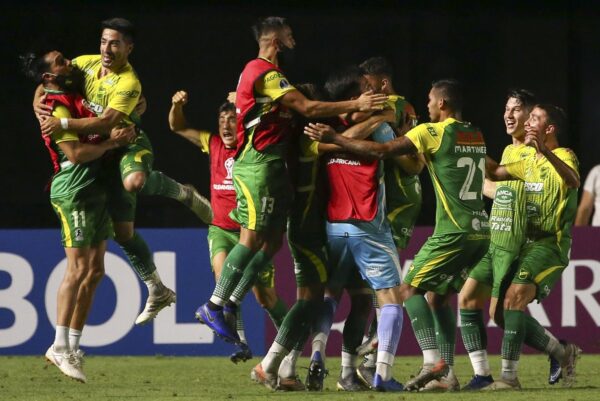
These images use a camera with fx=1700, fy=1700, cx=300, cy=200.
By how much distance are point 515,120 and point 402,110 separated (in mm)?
788

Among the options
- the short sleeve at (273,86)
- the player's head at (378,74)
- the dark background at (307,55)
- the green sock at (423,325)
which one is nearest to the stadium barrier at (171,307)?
the dark background at (307,55)

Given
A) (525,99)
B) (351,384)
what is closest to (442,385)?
(351,384)

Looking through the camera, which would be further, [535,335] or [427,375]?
[535,335]

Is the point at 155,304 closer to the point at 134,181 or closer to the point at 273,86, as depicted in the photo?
the point at 134,181

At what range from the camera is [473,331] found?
37.5ft

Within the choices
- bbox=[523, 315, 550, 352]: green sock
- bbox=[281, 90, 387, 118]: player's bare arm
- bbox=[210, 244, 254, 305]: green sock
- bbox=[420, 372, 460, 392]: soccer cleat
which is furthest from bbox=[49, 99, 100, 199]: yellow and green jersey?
bbox=[523, 315, 550, 352]: green sock

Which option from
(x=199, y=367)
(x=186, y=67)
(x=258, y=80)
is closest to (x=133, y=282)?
(x=199, y=367)

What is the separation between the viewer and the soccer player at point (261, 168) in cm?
1080

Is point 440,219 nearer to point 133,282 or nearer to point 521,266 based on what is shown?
point 521,266

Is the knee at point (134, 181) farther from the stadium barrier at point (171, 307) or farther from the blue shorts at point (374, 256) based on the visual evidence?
the stadium barrier at point (171, 307)

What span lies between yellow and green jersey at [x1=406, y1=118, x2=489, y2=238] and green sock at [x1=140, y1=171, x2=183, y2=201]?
242 centimetres

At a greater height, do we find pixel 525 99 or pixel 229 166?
pixel 525 99

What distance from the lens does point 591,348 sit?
1467 cm

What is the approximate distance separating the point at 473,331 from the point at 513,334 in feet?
0.88
